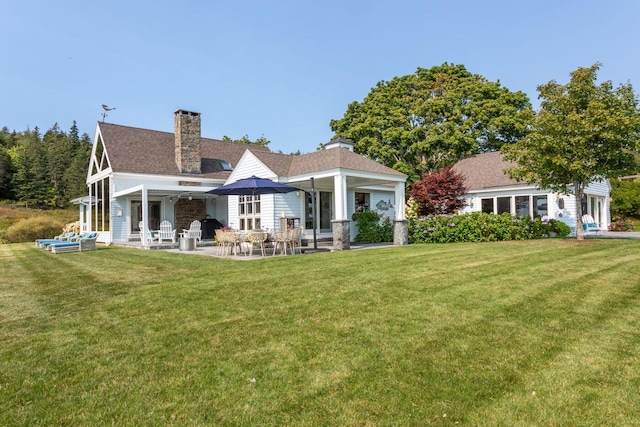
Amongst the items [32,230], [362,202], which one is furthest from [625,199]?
[32,230]

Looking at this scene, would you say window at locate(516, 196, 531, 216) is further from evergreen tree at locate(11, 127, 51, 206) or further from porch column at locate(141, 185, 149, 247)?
evergreen tree at locate(11, 127, 51, 206)

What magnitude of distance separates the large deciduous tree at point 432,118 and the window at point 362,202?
7.17 metres

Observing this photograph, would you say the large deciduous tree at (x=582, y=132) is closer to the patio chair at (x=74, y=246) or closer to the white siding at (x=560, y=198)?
the white siding at (x=560, y=198)

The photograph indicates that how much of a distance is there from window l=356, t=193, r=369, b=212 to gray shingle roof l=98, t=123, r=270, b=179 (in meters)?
5.46

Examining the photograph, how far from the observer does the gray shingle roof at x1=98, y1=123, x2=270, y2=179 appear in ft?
60.6

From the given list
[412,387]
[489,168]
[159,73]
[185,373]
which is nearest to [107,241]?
[159,73]

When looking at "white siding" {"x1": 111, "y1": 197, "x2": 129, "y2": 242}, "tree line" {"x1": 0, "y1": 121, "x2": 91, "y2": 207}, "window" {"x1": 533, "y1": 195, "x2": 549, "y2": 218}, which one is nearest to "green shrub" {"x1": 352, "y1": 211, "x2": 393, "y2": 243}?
"window" {"x1": 533, "y1": 195, "x2": 549, "y2": 218}

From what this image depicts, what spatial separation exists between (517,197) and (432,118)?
830cm

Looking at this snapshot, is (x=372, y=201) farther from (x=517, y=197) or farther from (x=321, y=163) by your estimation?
(x=517, y=197)

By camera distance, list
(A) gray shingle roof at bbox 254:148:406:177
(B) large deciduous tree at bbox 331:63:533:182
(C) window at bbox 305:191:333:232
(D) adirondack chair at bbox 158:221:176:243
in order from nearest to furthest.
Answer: (A) gray shingle roof at bbox 254:148:406:177 → (D) adirondack chair at bbox 158:221:176:243 → (C) window at bbox 305:191:333:232 → (B) large deciduous tree at bbox 331:63:533:182

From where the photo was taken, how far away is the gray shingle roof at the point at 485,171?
70.7ft

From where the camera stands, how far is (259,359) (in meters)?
3.46

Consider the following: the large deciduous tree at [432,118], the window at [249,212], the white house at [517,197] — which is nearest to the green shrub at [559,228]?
the white house at [517,197]

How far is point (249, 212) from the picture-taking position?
54.2ft
